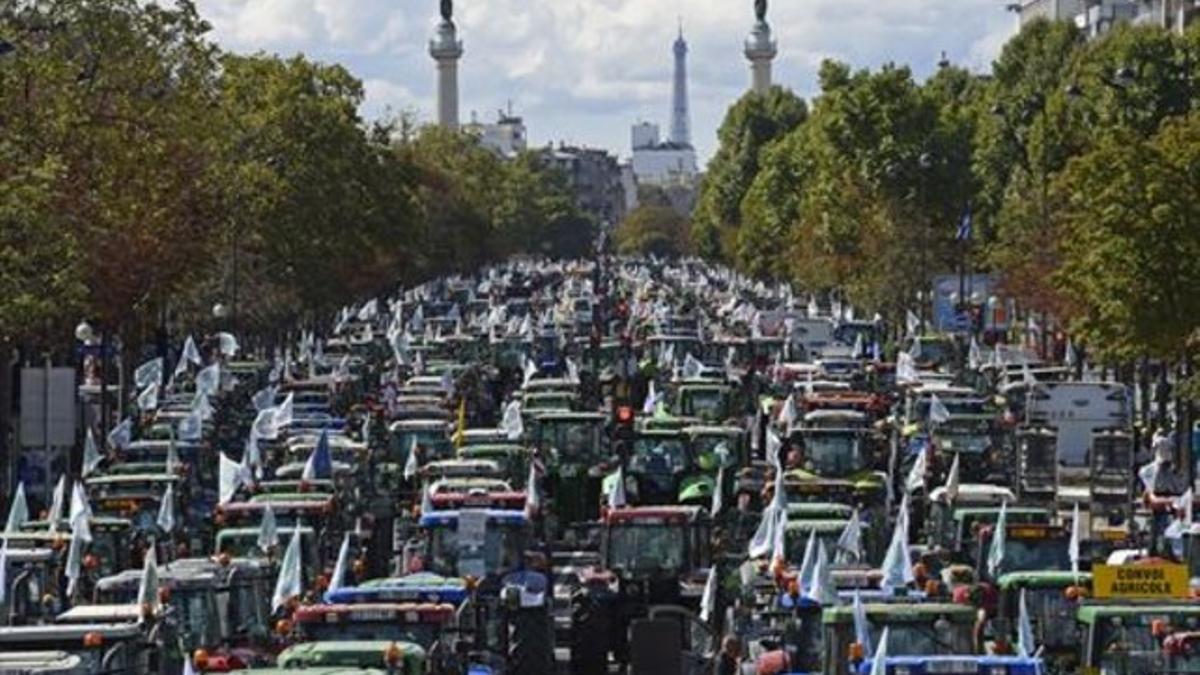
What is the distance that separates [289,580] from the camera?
2941 cm

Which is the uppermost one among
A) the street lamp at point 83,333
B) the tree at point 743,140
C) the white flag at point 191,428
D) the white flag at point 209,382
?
the tree at point 743,140

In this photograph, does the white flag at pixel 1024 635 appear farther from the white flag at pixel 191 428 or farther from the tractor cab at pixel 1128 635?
the white flag at pixel 191 428

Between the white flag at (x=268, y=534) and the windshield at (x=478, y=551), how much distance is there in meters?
1.74

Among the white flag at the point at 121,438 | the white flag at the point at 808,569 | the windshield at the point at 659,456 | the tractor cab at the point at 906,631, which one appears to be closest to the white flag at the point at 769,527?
the white flag at the point at 808,569

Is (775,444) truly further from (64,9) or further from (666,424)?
(64,9)

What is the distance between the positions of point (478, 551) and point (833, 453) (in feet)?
46.8

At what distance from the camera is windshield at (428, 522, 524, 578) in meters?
31.8

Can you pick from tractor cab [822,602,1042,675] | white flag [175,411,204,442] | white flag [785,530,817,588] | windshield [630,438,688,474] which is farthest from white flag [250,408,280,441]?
tractor cab [822,602,1042,675]

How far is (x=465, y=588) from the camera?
26797 mm

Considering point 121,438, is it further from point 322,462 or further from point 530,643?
point 530,643

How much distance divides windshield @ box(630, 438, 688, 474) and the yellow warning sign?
17142 mm

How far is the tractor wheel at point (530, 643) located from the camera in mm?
28375

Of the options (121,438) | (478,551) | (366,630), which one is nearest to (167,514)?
(478,551)

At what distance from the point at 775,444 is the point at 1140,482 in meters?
6.28
